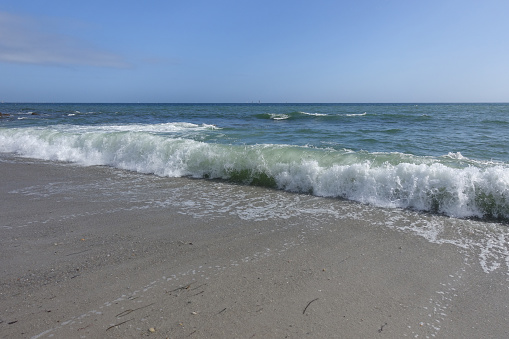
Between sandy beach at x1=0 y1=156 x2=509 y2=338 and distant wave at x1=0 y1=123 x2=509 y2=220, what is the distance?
0.55 meters

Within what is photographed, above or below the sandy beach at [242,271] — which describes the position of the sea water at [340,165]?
above

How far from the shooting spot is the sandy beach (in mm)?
2537

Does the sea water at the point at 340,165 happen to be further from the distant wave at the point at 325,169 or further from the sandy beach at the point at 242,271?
the sandy beach at the point at 242,271

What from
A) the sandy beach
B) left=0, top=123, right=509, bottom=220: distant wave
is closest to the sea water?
left=0, top=123, right=509, bottom=220: distant wave

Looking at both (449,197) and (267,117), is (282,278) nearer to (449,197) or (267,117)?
(449,197)

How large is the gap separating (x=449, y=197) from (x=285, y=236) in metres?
3.17

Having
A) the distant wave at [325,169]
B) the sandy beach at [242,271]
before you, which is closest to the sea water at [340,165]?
the distant wave at [325,169]

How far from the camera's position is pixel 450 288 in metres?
3.14

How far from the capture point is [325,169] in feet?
22.7

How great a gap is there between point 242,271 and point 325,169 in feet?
13.3

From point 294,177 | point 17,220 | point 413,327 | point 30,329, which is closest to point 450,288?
point 413,327

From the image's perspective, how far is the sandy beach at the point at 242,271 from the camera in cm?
254

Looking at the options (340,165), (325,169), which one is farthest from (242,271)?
(340,165)

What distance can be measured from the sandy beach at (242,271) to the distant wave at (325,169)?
554mm
